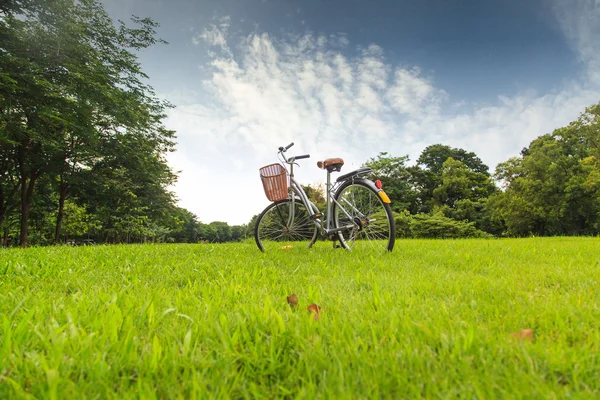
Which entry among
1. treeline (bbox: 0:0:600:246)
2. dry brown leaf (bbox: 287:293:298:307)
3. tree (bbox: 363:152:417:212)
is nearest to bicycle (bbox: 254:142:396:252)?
dry brown leaf (bbox: 287:293:298:307)

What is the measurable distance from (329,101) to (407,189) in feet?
71.3

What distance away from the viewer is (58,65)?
992cm

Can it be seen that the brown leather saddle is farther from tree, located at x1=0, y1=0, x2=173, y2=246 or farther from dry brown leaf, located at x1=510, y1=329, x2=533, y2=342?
tree, located at x1=0, y1=0, x2=173, y2=246

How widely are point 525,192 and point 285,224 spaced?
29089 millimetres

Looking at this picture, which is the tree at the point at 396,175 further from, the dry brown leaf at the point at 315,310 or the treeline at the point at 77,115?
the dry brown leaf at the point at 315,310

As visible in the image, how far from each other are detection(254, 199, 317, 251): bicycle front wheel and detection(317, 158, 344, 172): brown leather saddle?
715mm

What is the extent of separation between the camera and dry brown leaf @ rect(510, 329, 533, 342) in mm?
1118

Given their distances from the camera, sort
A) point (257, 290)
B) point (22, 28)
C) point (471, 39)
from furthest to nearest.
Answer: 1. point (471, 39)
2. point (22, 28)
3. point (257, 290)

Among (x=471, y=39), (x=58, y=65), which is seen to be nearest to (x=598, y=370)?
(x=471, y=39)

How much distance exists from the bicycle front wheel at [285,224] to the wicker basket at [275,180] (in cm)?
17

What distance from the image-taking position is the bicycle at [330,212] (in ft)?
13.1

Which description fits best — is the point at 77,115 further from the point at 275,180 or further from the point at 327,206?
the point at 327,206

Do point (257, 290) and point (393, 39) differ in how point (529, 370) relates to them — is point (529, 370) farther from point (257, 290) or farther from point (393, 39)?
point (393, 39)

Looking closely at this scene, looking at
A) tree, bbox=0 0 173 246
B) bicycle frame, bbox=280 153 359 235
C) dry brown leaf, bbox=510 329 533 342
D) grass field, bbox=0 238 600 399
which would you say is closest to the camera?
grass field, bbox=0 238 600 399
